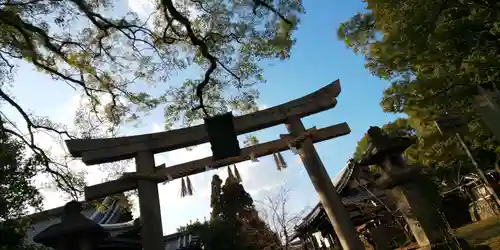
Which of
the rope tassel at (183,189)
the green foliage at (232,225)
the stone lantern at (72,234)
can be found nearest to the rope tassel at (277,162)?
the rope tassel at (183,189)

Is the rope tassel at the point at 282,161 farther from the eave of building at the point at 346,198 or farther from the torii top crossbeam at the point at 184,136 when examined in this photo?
the eave of building at the point at 346,198

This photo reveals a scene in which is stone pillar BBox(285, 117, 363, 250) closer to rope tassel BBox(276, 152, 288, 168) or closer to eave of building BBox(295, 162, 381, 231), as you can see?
rope tassel BBox(276, 152, 288, 168)

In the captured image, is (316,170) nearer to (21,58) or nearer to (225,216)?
(21,58)

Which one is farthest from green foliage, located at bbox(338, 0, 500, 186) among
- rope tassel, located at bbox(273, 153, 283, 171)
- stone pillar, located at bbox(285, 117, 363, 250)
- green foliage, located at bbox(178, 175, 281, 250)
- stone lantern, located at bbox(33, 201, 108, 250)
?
green foliage, located at bbox(178, 175, 281, 250)

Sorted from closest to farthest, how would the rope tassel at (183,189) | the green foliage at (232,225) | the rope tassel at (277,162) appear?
the rope tassel at (183,189), the rope tassel at (277,162), the green foliage at (232,225)

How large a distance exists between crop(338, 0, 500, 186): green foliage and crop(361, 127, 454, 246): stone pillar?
6.13ft

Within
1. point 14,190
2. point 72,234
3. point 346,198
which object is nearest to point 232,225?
point 346,198

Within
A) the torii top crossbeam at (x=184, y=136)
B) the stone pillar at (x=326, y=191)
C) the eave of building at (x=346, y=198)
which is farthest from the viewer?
the eave of building at (x=346, y=198)

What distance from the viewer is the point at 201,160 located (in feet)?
25.2

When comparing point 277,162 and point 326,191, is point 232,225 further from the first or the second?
point 326,191

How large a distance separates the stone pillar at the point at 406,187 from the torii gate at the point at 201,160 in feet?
3.88

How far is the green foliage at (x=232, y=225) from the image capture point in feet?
53.2

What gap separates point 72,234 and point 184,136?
3.23 m

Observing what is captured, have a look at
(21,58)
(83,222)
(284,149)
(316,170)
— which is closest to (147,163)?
(83,222)
